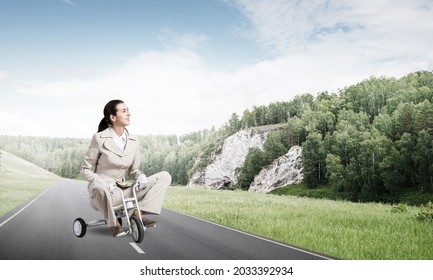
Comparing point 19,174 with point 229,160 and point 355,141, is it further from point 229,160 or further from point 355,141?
point 229,160

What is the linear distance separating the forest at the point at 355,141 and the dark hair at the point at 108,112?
3488 cm

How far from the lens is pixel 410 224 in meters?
13.2

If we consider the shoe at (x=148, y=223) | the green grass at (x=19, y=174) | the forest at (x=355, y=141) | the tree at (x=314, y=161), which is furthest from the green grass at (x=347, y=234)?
the tree at (x=314, y=161)

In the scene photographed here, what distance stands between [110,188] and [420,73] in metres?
110

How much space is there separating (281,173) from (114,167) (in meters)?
94.9

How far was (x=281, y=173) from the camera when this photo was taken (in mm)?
99688

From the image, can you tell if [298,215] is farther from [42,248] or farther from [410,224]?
[42,248]

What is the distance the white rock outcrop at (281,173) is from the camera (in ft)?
320

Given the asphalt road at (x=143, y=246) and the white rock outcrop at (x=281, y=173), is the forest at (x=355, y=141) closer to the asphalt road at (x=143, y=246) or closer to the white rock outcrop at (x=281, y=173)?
the white rock outcrop at (x=281, y=173)

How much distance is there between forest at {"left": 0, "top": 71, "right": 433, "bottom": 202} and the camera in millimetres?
69312

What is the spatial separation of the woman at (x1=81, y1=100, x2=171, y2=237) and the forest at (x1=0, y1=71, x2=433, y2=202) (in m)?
34.7

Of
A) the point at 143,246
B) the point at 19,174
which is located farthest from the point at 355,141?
the point at 143,246

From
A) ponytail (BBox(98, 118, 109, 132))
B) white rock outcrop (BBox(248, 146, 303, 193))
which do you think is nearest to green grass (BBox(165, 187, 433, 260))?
ponytail (BBox(98, 118, 109, 132))

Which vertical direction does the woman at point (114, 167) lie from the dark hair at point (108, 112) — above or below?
below
